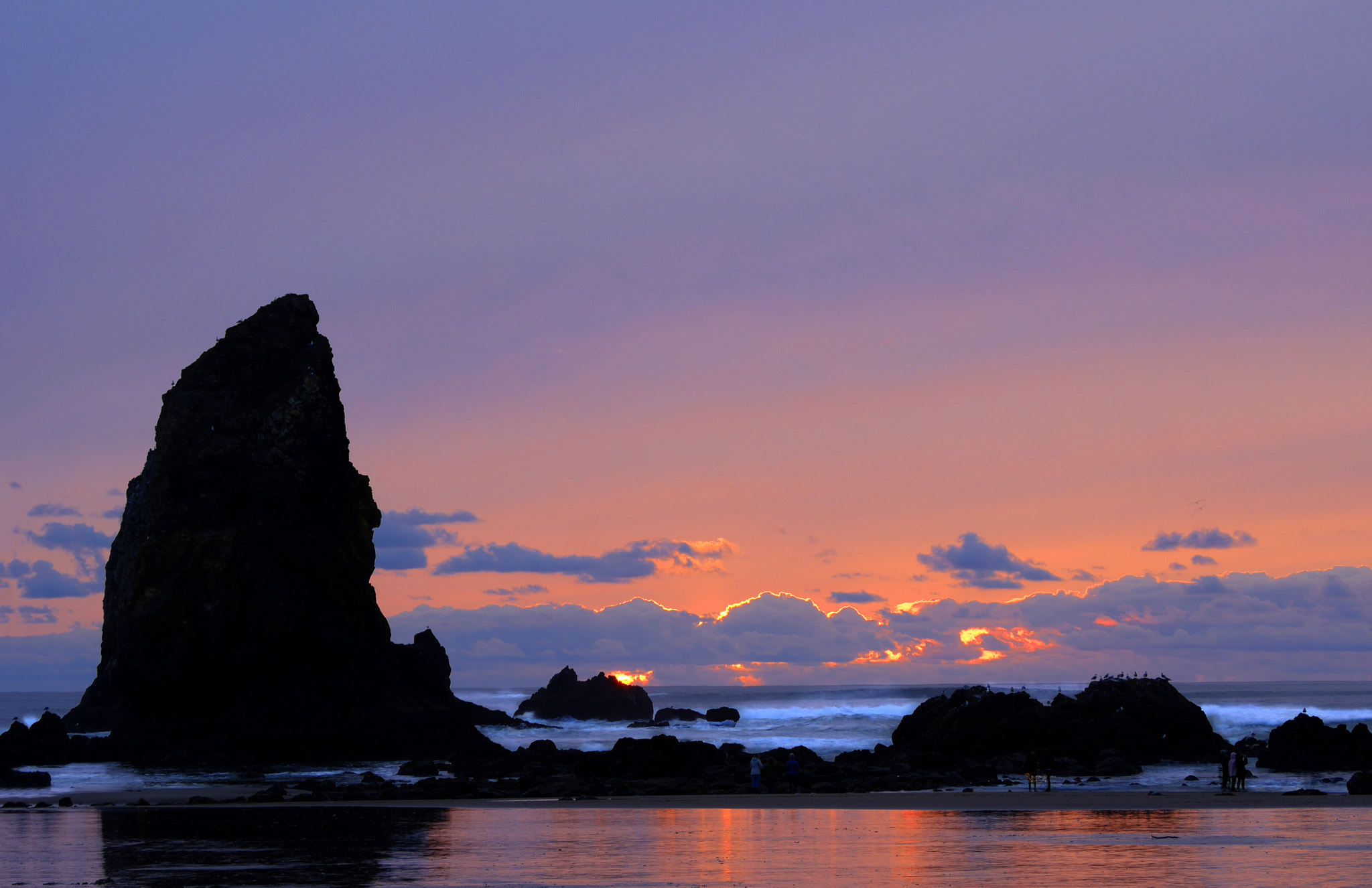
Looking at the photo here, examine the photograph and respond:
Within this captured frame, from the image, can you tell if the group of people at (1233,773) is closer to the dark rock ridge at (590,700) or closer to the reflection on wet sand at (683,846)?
the reflection on wet sand at (683,846)

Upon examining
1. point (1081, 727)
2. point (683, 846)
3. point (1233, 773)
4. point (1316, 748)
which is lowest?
point (1316, 748)

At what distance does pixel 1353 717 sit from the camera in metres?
117

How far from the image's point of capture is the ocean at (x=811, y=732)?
45844 mm

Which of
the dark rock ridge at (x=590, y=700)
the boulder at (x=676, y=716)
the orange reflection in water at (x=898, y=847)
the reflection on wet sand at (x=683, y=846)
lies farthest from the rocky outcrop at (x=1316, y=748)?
the dark rock ridge at (x=590, y=700)

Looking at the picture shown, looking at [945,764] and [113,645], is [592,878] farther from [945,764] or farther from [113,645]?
[113,645]

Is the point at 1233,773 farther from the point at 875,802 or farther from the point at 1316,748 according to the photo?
the point at 1316,748

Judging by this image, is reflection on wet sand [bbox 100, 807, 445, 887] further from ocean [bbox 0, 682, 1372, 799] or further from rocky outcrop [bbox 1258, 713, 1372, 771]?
rocky outcrop [bbox 1258, 713, 1372, 771]

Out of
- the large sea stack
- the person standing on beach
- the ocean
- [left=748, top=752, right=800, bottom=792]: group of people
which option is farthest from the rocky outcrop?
the large sea stack

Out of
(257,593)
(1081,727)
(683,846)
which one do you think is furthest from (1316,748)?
(257,593)

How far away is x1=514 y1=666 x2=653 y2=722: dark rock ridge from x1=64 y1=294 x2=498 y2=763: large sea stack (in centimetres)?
4824

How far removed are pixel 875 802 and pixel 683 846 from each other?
44.0 ft

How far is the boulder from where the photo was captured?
11550cm

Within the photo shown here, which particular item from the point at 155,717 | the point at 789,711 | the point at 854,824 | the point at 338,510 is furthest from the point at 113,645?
the point at 789,711

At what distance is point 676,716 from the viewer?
118 metres
